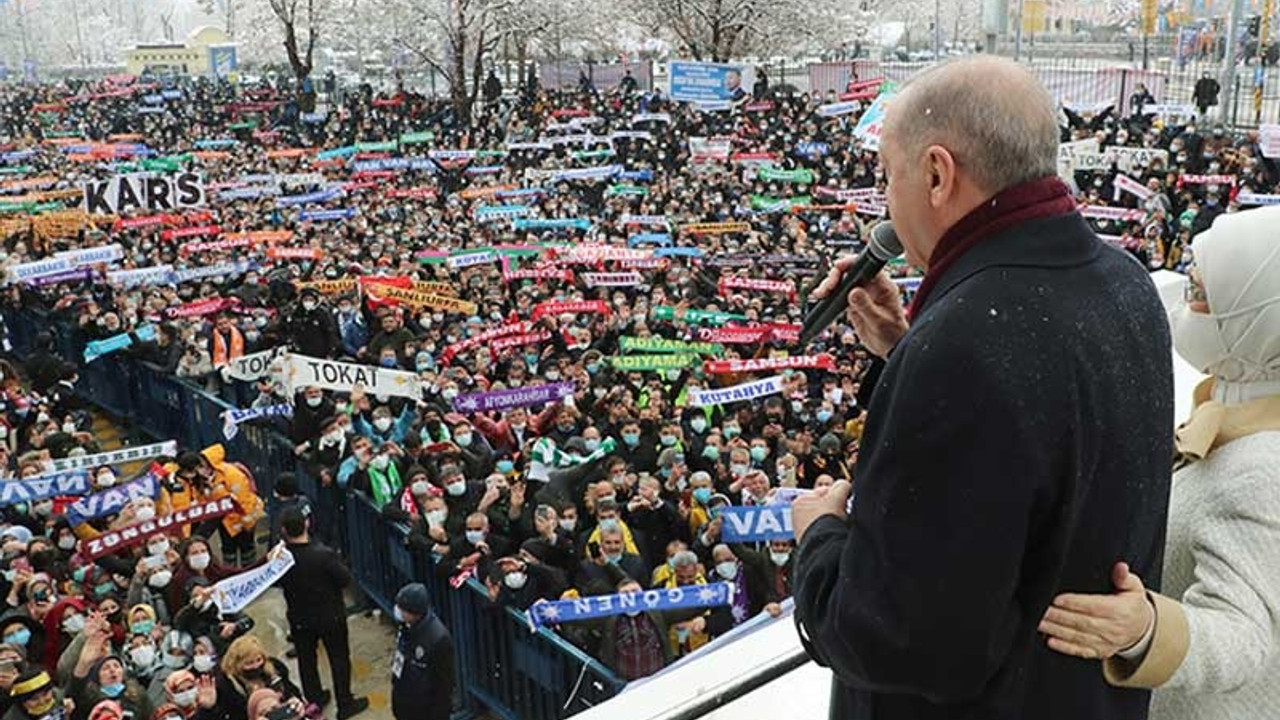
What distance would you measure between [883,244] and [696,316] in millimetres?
11966

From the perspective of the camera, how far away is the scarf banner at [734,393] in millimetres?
10688

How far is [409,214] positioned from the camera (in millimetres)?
21906

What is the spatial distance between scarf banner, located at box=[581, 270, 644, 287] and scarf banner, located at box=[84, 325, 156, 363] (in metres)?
5.35

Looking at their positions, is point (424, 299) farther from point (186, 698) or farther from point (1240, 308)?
point (1240, 308)

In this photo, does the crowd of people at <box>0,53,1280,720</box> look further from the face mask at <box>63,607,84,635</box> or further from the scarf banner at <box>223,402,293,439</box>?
the scarf banner at <box>223,402,293,439</box>

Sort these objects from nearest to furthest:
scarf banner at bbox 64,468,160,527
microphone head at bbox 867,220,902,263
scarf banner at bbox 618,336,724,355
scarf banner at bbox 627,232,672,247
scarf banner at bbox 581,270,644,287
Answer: microphone head at bbox 867,220,902,263 < scarf banner at bbox 64,468,160,527 < scarf banner at bbox 618,336,724,355 < scarf banner at bbox 581,270,644,287 < scarf banner at bbox 627,232,672,247

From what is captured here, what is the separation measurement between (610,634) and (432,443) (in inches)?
140

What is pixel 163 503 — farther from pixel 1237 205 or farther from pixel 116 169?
pixel 116 169

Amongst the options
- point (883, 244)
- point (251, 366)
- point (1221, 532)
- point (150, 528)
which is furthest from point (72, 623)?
point (1221, 532)

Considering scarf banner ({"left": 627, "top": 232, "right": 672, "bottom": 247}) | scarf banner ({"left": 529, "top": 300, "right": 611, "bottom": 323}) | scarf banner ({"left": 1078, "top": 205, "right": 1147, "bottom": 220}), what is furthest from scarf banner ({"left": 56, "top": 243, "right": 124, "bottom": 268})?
scarf banner ({"left": 1078, "top": 205, "right": 1147, "bottom": 220})

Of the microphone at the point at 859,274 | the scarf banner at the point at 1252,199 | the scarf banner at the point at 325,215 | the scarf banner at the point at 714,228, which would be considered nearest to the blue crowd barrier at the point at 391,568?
the microphone at the point at 859,274

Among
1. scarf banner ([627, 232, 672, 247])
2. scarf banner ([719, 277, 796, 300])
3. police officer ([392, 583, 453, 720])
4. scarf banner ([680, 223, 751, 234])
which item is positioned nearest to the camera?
police officer ([392, 583, 453, 720])

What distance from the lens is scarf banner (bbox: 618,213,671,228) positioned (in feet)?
61.4

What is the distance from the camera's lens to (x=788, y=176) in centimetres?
2248
